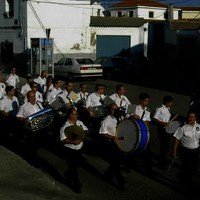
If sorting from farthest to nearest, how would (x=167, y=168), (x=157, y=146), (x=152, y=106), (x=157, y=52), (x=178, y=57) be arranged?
1. (x=157, y=52)
2. (x=178, y=57)
3. (x=152, y=106)
4. (x=157, y=146)
5. (x=167, y=168)

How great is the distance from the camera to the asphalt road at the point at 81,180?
883 centimetres

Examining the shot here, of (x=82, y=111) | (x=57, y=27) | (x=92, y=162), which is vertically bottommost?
(x=92, y=162)

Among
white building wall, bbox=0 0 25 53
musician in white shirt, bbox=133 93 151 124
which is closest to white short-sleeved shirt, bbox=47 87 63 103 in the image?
musician in white shirt, bbox=133 93 151 124

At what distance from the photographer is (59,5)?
123ft

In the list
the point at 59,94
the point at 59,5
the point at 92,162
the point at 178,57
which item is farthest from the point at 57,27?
the point at 92,162

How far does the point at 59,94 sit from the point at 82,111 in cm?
109

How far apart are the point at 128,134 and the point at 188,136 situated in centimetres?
113

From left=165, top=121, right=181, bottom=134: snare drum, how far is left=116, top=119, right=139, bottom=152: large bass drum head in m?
1.04

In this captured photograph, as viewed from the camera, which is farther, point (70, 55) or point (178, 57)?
point (178, 57)

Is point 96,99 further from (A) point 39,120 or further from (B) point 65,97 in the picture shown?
(A) point 39,120

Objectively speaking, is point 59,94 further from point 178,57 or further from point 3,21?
point 178,57

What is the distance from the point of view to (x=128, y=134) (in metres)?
9.79

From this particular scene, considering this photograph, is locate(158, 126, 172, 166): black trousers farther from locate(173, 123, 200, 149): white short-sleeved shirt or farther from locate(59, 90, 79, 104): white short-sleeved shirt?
locate(59, 90, 79, 104): white short-sleeved shirt

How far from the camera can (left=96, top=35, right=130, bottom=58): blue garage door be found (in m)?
40.6
